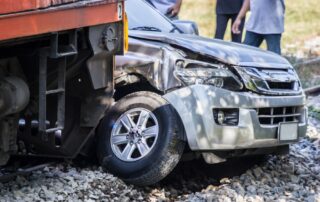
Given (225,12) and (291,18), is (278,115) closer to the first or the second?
(225,12)

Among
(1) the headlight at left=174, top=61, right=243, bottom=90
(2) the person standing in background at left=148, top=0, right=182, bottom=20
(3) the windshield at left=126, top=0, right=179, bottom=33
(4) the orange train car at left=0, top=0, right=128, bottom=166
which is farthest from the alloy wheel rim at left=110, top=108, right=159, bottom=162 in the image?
(2) the person standing in background at left=148, top=0, right=182, bottom=20

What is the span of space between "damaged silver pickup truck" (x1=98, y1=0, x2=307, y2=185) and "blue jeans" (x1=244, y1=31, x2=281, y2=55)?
3102 millimetres

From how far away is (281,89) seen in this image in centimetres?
677

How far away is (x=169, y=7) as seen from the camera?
33.2 feet

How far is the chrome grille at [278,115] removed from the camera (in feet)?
21.2

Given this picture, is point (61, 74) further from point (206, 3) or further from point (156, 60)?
point (206, 3)

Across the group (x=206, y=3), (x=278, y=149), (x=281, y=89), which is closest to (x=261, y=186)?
(x=278, y=149)

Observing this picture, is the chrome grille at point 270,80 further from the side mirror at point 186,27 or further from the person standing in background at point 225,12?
the person standing in background at point 225,12

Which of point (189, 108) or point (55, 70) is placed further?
point (189, 108)

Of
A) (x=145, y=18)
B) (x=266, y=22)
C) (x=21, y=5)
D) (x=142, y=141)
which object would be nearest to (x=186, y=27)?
(x=145, y=18)

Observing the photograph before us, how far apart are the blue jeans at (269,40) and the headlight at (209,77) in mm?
3592

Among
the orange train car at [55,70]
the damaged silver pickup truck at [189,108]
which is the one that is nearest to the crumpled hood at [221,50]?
the damaged silver pickup truck at [189,108]

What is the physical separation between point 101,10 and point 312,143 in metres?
3.78

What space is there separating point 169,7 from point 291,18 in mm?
12647
